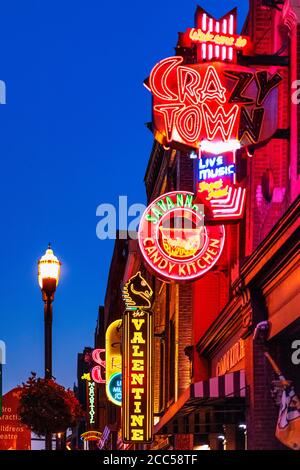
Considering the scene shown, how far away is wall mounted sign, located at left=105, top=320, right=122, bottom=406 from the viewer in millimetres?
45125

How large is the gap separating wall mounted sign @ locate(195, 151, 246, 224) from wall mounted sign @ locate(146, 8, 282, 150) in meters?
0.54

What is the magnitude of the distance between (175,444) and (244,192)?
43.8 feet

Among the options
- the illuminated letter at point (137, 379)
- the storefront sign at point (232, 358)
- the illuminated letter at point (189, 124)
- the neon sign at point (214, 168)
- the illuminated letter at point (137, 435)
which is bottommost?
the illuminated letter at point (137, 435)

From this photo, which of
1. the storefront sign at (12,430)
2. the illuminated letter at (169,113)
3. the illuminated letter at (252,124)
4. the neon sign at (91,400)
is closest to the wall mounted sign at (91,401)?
the neon sign at (91,400)

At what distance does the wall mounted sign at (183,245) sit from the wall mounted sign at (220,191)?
2.11 metres

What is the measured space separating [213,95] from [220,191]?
6.03 ft

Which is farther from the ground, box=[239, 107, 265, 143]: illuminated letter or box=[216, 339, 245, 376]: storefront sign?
box=[239, 107, 265, 143]: illuminated letter

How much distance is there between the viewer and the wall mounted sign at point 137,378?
30578 mm

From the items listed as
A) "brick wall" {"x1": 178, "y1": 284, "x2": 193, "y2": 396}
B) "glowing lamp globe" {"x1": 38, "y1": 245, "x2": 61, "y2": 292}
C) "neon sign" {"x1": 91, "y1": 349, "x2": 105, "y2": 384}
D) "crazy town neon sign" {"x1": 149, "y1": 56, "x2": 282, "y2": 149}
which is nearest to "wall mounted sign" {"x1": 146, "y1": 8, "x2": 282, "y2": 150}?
"crazy town neon sign" {"x1": 149, "y1": 56, "x2": 282, "y2": 149}

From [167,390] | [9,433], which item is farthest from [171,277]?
[9,433]

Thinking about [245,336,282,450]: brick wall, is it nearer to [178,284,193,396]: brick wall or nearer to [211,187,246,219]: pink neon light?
[211,187,246,219]: pink neon light

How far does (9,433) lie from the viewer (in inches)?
1561

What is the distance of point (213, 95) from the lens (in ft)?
65.2

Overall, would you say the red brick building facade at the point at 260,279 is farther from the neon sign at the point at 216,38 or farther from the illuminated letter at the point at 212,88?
the illuminated letter at the point at 212,88
